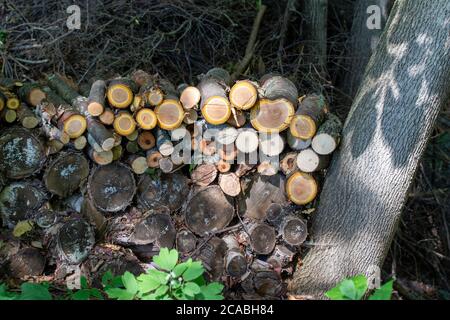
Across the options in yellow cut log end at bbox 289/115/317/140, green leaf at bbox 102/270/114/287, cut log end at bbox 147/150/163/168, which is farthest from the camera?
cut log end at bbox 147/150/163/168

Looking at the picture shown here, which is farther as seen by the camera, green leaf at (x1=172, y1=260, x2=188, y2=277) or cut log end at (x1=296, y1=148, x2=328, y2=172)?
cut log end at (x1=296, y1=148, x2=328, y2=172)

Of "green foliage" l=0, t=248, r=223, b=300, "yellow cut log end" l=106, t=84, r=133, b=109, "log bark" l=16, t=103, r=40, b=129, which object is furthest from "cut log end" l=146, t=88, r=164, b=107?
"green foliage" l=0, t=248, r=223, b=300

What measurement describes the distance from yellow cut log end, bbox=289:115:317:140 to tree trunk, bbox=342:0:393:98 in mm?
1911

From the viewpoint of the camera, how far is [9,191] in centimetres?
372

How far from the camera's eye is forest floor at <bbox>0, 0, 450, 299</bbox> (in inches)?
203

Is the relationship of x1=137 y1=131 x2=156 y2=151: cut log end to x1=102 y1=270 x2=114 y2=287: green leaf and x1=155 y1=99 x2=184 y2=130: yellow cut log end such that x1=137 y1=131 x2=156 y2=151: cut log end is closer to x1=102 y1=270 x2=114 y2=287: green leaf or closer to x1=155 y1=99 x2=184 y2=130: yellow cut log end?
x1=155 y1=99 x2=184 y2=130: yellow cut log end

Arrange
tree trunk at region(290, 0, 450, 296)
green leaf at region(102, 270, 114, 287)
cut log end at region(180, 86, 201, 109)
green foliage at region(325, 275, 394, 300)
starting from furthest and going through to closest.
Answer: cut log end at region(180, 86, 201, 109), tree trunk at region(290, 0, 450, 296), green leaf at region(102, 270, 114, 287), green foliage at region(325, 275, 394, 300)

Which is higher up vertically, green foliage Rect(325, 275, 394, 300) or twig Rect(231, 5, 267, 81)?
twig Rect(231, 5, 267, 81)

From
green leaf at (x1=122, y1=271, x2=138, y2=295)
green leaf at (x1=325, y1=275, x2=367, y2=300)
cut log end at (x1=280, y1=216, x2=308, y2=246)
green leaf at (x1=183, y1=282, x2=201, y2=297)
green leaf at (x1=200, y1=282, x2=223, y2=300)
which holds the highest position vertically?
green leaf at (x1=325, y1=275, x2=367, y2=300)

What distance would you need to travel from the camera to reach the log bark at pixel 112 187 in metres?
3.71

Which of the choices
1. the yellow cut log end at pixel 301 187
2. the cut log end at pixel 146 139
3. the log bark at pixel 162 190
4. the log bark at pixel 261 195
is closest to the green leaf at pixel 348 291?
the yellow cut log end at pixel 301 187

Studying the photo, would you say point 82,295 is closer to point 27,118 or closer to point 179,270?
point 179,270
